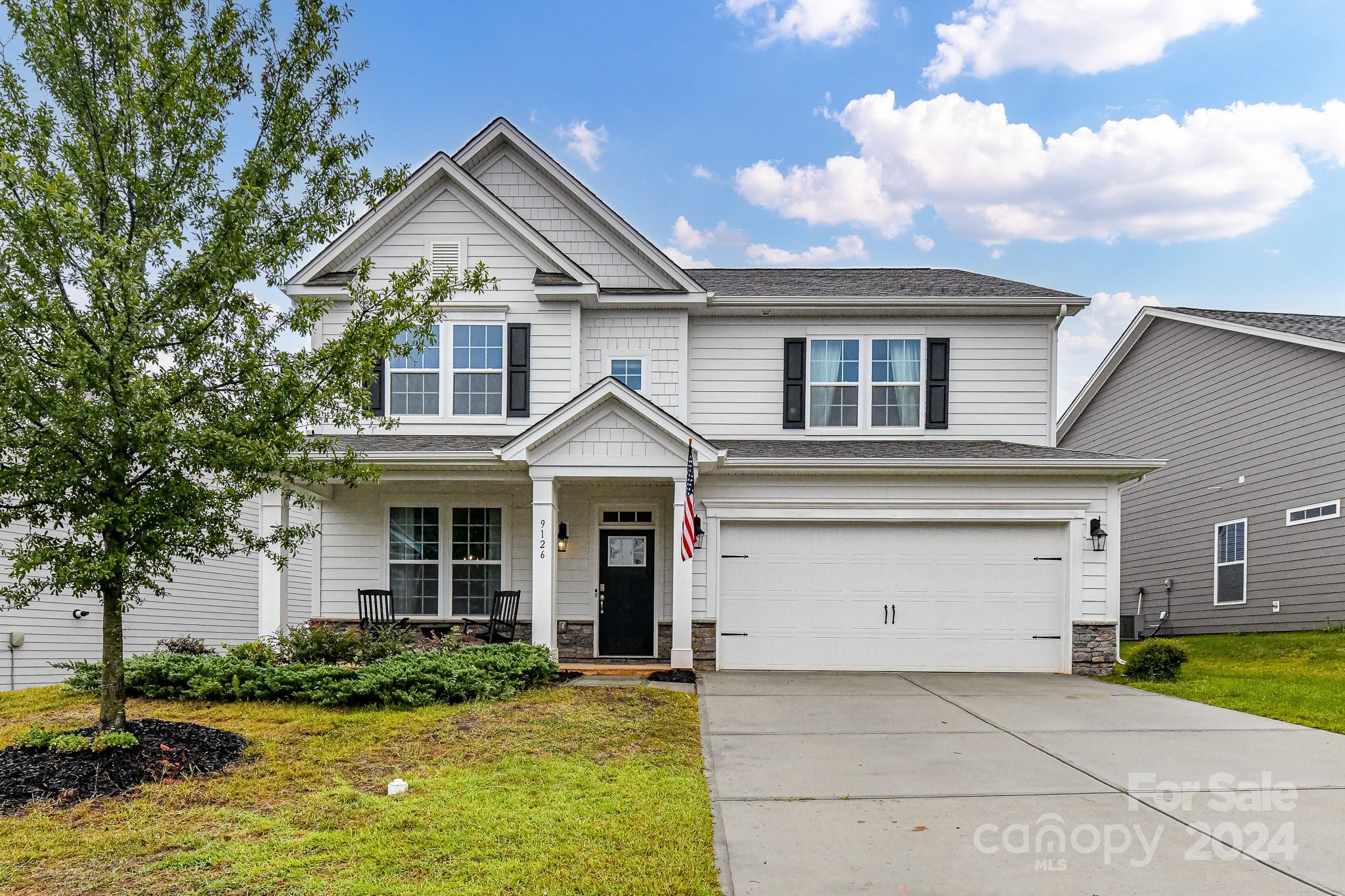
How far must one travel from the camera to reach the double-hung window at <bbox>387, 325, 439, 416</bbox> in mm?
12859

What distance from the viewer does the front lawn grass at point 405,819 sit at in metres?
4.39

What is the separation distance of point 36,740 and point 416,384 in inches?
282

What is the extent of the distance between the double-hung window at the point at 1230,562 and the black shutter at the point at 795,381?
8.93 metres

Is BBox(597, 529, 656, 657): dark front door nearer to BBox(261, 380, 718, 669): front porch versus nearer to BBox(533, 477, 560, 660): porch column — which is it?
BBox(261, 380, 718, 669): front porch

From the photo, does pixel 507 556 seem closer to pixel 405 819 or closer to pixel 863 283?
pixel 863 283

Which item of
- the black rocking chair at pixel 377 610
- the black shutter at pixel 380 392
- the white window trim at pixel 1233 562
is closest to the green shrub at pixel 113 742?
the black rocking chair at pixel 377 610

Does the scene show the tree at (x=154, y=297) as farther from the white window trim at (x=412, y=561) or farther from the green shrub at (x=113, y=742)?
the white window trim at (x=412, y=561)

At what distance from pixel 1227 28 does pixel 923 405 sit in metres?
10.1

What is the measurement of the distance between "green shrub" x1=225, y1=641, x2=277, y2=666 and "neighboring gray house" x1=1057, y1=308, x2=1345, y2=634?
15481 millimetres

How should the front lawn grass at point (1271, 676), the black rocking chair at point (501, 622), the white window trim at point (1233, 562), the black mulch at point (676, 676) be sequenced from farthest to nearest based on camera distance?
the white window trim at point (1233, 562)
the black rocking chair at point (501, 622)
the black mulch at point (676, 676)
the front lawn grass at point (1271, 676)

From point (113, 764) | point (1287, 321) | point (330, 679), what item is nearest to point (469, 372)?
point (330, 679)

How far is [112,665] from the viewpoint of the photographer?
6887 mm

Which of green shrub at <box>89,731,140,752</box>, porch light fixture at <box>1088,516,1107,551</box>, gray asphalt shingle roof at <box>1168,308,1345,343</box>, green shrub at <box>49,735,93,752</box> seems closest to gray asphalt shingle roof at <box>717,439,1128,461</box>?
porch light fixture at <box>1088,516,1107,551</box>

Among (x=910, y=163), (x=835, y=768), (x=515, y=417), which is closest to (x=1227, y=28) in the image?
(x=910, y=163)
